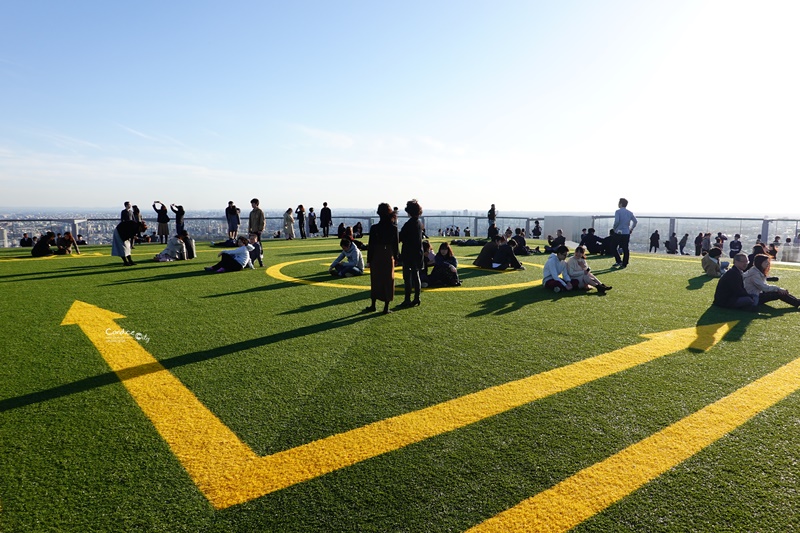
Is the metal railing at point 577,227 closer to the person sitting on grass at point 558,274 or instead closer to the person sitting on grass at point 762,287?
the person sitting on grass at point 558,274

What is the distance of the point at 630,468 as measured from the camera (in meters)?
2.95

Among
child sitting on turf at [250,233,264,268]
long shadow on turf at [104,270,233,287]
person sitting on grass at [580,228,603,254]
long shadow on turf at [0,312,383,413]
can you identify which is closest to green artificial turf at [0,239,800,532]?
long shadow on turf at [0,312,383,413]

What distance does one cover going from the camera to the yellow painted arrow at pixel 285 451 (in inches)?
113

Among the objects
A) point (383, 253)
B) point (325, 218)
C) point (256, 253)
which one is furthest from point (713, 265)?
point (325, 218)

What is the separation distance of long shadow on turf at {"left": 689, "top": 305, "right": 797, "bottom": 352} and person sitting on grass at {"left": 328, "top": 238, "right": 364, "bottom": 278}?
7.55m

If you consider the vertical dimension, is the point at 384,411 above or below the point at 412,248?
below

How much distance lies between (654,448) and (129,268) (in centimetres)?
1393

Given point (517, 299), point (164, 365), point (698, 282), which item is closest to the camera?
point (164, 365)

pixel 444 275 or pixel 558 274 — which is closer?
pixel 558 274

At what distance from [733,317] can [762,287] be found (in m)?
1.30

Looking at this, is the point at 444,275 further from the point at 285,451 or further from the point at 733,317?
the point at 285,451

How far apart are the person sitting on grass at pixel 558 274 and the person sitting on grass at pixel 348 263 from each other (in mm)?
4675

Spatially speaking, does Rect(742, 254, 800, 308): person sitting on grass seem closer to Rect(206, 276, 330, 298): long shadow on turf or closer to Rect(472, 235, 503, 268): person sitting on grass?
Rect(472, 235, 503, 268): person sitting on grass

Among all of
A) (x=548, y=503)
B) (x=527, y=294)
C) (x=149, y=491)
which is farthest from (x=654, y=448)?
(x=527, y=294)
